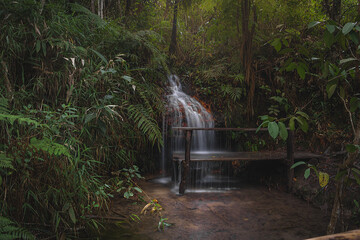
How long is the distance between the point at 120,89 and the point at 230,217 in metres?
2.51

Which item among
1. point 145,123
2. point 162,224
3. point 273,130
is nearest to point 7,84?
point 145,123

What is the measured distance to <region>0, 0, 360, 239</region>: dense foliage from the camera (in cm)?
247

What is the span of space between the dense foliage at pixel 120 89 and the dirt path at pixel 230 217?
594 mm

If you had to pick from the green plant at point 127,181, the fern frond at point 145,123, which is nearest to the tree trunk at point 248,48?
the fern frond at point 145,123

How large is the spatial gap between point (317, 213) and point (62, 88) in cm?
396

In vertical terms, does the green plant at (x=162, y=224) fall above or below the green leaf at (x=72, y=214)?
below

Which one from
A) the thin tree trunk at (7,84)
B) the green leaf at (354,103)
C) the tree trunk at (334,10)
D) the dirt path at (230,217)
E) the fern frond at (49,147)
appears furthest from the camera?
the tree trunk at (334,10)

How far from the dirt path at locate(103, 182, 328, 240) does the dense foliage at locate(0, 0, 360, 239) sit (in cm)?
59

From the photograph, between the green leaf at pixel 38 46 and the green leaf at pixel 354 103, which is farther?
the green leaf at pixel 38 46

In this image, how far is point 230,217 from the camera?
3637 millimetres

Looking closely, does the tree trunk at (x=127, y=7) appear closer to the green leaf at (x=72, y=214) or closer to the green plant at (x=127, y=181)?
the green plant at (x=127, y=181)

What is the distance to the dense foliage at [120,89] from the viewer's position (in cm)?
247

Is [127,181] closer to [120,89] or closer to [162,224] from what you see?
[162,224]

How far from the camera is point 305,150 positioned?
5.95m
